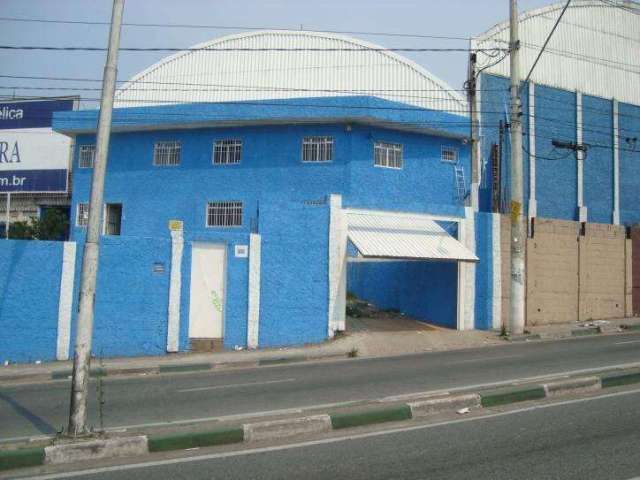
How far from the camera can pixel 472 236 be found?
2125 centimetres

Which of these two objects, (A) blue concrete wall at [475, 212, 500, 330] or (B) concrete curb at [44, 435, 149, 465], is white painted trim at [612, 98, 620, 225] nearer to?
(A) blue concrete wall at [475, 212, 500, 330]

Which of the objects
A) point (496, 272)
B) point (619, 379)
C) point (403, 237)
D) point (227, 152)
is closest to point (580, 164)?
point (496, 272)

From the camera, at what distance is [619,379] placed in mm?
10227

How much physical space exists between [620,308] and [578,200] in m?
6.56

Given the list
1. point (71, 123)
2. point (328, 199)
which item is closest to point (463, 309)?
point (328, 199)

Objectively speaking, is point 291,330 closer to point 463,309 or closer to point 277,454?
point 463,309

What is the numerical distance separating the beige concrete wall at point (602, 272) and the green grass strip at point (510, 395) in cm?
1530

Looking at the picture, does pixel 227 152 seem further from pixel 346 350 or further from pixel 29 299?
pixel 29 299

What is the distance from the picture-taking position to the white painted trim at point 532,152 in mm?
28094

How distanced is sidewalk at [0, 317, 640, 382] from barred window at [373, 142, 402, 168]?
5.80 metres

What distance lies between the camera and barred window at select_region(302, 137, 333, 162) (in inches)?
923

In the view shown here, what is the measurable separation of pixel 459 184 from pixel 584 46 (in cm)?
1196

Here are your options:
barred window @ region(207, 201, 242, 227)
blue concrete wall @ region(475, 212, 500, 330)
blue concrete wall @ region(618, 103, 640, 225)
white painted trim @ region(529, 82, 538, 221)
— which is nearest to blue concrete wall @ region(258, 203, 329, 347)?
blue concrete wall @ region(475, 212, 500, 330)

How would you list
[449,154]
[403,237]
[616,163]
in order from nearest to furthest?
1. [403,237]
2. [449,154]
3. [616,163]
